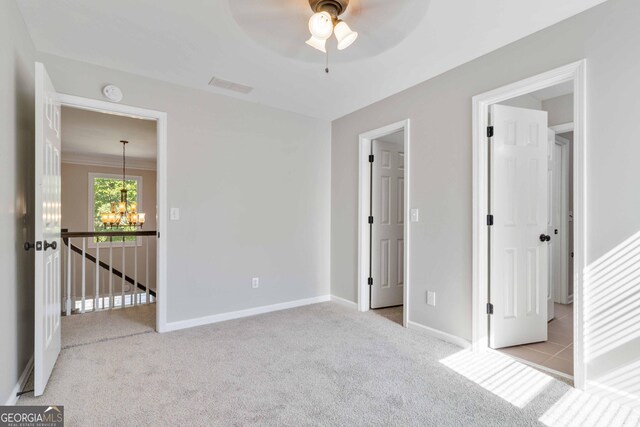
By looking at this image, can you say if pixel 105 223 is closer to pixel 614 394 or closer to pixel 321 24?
pixel 321 24

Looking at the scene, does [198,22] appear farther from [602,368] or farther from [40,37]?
[602,368]

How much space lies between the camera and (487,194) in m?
2.72

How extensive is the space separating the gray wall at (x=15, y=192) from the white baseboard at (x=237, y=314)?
1.09 m

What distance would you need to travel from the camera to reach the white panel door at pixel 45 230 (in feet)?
6.48

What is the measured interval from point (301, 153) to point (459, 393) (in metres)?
2.98

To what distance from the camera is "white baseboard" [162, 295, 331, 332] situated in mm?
3222

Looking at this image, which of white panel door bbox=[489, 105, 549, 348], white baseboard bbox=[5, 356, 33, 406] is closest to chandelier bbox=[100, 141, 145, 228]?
white baseboard bbox=[5, 356, 33, 406]

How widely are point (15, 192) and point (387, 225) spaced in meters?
3.39

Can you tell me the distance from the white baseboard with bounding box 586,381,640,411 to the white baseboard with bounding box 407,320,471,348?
0.83 m

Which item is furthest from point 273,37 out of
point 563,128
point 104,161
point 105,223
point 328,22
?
point 104,161

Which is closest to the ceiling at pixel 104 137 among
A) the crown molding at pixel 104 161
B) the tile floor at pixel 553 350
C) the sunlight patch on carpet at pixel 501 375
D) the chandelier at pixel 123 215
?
the crown molding at pixel 104 161

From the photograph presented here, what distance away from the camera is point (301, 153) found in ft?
13.5

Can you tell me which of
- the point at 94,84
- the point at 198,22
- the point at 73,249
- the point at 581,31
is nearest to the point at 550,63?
the point at 581,31

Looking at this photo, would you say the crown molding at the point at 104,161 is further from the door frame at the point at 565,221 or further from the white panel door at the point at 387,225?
the door frame at the point at 565,221
